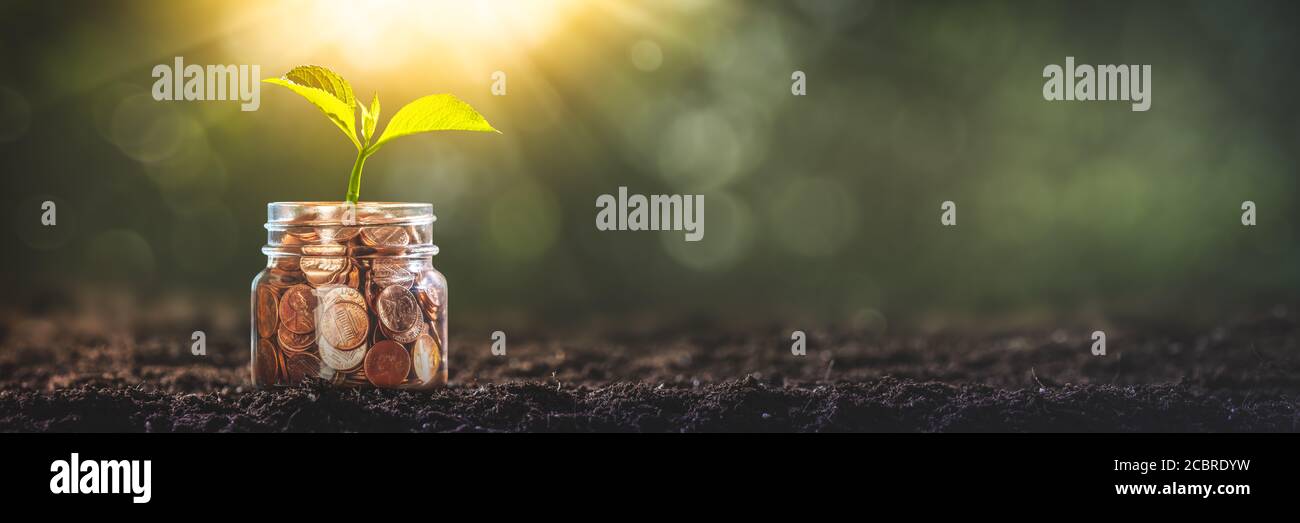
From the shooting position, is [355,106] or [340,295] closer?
[340,295]

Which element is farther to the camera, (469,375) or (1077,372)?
(1077,372)

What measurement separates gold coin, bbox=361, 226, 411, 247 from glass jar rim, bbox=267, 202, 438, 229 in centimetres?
1

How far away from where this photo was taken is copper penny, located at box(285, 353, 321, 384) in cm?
A: 192

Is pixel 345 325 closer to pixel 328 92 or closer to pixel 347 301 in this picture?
pixel 347 301

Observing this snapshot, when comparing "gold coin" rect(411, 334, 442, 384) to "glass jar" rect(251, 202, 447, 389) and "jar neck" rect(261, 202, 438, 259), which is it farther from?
"jar neck" rect(261, 202, 438, 259)

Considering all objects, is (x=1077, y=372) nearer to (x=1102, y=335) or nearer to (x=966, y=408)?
(x=1102, y=335)

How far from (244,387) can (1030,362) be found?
78.3 inches

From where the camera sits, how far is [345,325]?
1.90 metres

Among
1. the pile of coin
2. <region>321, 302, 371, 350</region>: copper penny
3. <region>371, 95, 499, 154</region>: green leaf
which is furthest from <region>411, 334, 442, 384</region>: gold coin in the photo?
<region>371, 95, 499, 154</region>: green leaf

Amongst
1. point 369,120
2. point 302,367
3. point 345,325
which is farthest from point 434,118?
point 302,367

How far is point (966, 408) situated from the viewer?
6.00ft

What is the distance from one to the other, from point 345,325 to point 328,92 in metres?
0.44

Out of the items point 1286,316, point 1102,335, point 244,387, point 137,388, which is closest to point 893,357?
point 1102,335

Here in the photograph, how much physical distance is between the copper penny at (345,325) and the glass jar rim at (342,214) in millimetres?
172
